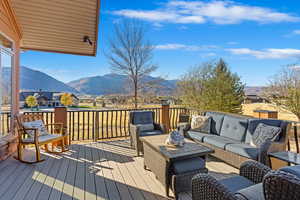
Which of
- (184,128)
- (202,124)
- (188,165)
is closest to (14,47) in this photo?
(184,128)

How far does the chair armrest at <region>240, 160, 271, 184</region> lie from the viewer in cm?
189

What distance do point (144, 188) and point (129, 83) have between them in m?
8.34

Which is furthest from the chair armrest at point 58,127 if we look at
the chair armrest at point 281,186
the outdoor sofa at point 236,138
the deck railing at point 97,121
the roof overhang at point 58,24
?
the chair armrest at point 281,186

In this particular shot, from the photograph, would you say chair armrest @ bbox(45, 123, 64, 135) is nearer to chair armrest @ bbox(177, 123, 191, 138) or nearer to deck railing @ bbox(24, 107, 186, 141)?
deck railing @ bbox(24, 107, 186, 141)

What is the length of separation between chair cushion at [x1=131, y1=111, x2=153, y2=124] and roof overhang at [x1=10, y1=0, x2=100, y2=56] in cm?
225

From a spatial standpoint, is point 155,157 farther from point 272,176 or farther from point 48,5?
A: point 48,5

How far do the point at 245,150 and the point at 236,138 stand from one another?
0.77m

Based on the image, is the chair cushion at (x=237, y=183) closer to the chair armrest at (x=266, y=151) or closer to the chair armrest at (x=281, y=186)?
the chair armrest at (x=281, y=186)

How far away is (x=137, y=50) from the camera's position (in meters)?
10.7

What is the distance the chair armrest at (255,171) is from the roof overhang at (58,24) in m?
4.19

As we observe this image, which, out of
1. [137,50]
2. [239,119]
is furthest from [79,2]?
[137,50]

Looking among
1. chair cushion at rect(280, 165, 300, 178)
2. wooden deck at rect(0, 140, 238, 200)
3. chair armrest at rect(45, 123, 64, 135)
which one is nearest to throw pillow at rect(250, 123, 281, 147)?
wooden deck at rect(0, 140, 238, 200)

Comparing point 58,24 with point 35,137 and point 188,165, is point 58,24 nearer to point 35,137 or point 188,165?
point 35,137

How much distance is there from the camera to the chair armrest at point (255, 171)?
1890 millimetres
